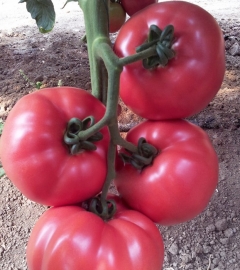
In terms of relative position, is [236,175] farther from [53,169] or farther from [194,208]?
[53,169]

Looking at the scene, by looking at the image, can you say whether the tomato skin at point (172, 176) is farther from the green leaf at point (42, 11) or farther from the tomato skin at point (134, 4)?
the green leaf at point (42, 11)

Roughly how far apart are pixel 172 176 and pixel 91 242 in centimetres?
15

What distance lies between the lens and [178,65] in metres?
0.62

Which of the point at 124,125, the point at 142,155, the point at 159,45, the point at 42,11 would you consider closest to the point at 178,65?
the point at 159,45

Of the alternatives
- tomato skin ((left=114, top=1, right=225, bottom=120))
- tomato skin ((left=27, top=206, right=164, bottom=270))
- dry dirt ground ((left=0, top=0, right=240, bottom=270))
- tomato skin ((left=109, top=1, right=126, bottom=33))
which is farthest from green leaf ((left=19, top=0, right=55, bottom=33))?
dry dirt ground ((left=0, top=0, right=240, bottom=270))

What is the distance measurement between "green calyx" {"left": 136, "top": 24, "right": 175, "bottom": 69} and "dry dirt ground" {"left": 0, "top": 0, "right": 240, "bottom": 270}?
0.65 metres

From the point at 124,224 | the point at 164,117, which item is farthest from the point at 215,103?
the point at 124,224

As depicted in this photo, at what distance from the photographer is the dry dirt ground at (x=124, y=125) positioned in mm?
1124

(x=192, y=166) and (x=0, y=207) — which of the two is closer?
(x=192, y=166)

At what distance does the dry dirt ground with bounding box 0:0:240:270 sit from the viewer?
3.69 ft

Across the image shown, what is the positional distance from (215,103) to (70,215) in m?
1.15

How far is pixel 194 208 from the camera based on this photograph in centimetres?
66

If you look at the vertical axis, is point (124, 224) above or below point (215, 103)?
above

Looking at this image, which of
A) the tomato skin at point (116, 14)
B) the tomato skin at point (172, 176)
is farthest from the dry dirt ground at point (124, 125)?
the tomato skin at point (116, 14)
